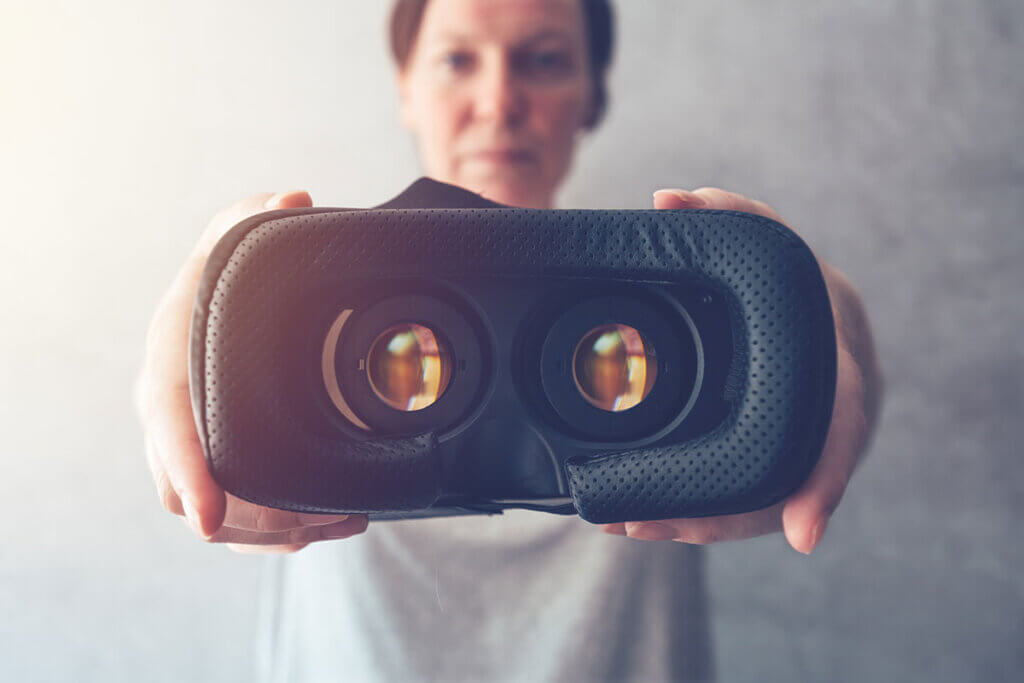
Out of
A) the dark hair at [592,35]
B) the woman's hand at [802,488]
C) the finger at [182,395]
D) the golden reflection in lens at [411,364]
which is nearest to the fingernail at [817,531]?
the woman's hand at [802,488]

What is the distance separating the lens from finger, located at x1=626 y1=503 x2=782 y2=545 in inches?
16.7

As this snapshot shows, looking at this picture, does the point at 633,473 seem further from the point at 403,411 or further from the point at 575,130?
the point at 575,130

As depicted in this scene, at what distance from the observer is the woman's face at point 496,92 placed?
806 mm

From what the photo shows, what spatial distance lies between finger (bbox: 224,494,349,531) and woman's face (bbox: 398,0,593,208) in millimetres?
506

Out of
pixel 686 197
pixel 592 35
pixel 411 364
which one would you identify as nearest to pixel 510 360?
pixel 411 364

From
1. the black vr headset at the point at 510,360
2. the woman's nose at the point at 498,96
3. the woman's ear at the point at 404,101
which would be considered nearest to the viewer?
the black vr headset at the point at 510,360

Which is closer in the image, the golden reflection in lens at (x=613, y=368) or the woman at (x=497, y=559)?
the golden reflection in lens at (x=613, y=368)

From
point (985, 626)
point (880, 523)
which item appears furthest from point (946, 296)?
point (985, 626)

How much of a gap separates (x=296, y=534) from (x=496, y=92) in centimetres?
57

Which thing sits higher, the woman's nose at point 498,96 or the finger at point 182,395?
the woman's nose at point 498,96

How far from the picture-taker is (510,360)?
0.41m

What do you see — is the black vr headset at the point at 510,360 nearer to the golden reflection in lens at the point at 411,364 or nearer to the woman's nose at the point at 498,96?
the golden reflection in lens at the point at 411,364

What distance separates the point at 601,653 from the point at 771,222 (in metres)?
0.68

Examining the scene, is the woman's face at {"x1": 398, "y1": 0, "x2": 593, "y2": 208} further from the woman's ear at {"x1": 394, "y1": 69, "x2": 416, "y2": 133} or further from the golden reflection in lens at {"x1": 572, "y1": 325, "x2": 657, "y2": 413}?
the golden reflection in lens at {"x1": 572, "y1": 325, "x2": 657, "y2": 413}
